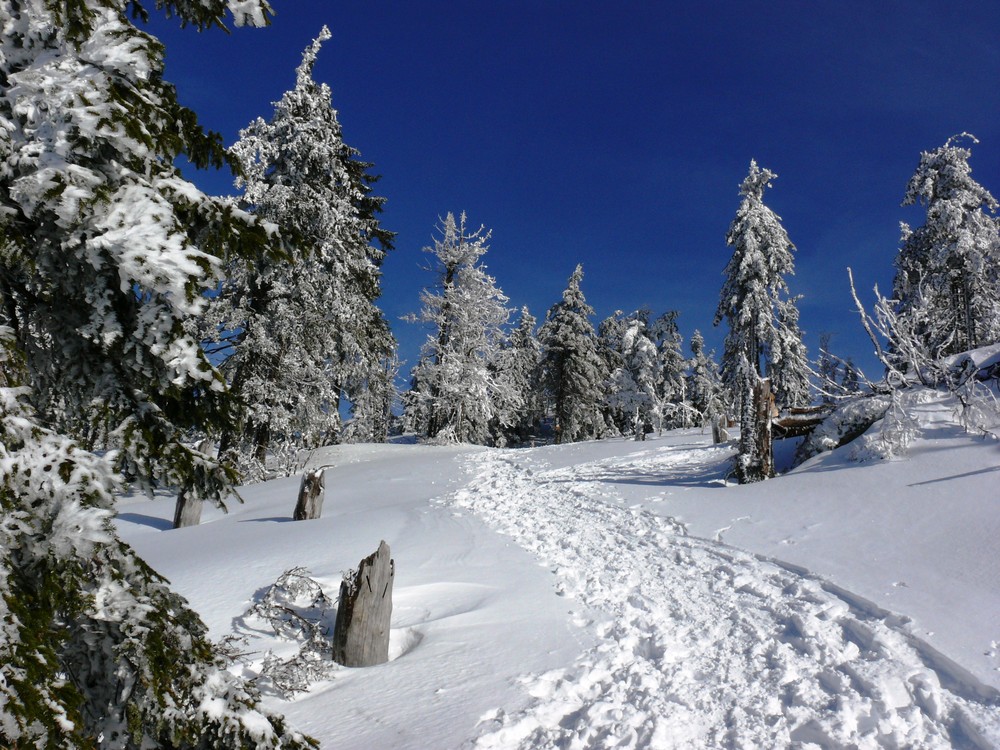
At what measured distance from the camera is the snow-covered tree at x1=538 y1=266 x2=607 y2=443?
112 ft

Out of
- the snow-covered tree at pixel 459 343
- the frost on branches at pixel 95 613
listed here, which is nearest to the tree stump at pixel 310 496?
the frost on branches at pixel 95 613

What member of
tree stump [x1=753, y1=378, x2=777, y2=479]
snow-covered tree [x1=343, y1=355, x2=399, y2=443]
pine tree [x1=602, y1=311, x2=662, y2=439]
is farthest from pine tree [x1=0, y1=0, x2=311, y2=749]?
pine tree [x1=602, y1=311, x2=662, y2=439]

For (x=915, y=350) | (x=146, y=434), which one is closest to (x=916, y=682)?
(x=146, y=434)

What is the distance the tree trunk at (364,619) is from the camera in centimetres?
497

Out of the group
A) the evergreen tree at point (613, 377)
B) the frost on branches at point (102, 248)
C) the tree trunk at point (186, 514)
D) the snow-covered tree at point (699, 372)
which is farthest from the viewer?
the snow-covered tree at point (699, 372)

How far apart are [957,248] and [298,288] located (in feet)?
70.7

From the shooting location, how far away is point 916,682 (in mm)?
3863

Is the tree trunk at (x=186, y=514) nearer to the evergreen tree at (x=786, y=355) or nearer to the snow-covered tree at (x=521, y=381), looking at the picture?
the snow-covered tree at (x=521, y=381)

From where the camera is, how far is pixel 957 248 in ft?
63.1

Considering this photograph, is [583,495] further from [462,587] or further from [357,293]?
[357,293]

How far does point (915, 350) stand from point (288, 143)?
14706 mm

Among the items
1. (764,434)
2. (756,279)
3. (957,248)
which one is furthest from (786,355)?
(764,434)

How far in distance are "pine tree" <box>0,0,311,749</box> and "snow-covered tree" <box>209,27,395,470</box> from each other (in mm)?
11080

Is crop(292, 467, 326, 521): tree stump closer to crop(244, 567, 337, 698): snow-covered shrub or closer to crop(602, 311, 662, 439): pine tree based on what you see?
crop(244, 567, 337, 698): snow-covered shrub
